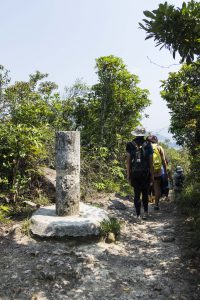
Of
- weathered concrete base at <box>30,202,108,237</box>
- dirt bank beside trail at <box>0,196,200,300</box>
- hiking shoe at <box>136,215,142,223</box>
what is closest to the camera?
dirt bank beside trail at <box>0,196,200,300</box>

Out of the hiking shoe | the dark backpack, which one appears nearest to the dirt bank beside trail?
the hiking shoe

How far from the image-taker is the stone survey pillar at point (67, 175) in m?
6.56

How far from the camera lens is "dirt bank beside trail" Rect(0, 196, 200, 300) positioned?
4180mm

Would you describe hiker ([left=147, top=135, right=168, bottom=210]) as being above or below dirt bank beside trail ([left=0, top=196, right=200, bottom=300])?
above

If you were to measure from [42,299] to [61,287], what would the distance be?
13.6 inches

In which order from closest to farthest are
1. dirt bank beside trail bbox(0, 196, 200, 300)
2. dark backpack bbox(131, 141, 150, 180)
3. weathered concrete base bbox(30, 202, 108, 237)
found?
1. dirt bank beside trail bbox(0, 196, 200, 300)
2. weathered concrete base bbox(30, 202, 108, 237)
3. dark backpack bbox(131, 141, 150, 180)

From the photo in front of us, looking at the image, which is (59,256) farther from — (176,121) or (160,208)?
(176,121)

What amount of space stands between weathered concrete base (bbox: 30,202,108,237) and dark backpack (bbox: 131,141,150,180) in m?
1.19

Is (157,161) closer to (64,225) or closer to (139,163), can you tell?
(139,163)

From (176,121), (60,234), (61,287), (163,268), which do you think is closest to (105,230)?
(60,234)

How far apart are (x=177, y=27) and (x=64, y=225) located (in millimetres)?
3559

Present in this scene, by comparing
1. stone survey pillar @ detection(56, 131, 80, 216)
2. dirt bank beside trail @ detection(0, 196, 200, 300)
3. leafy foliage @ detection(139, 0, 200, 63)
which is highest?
leafy foliage @ detection(139, 0, 200, 63)

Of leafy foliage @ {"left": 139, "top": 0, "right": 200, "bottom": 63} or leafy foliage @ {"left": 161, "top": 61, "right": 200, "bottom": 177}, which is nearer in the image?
leafy foliage @ {"left": 139, "top": 0, "right": 200, "bottom": 63}

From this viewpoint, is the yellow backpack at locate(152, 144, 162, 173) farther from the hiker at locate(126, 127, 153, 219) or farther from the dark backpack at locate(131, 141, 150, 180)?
the dark backpack at locate(131, 141, 150, 180)
